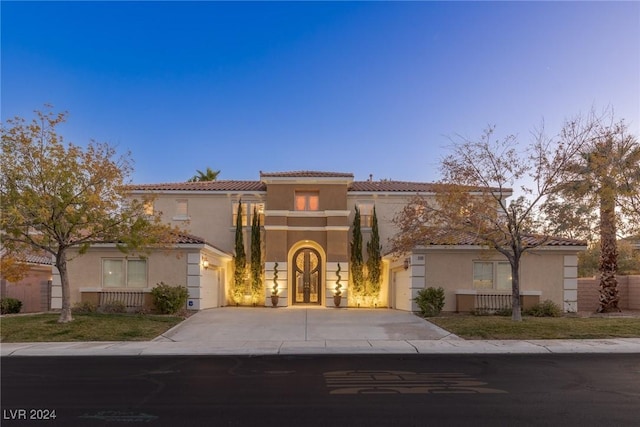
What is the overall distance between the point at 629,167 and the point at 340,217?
13.7m

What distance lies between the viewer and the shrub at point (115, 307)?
68.7ft

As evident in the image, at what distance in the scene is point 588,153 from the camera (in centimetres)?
1923

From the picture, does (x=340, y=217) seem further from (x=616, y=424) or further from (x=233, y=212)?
(x=616, y=424)

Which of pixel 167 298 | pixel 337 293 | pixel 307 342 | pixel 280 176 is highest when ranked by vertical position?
pixel 280 176

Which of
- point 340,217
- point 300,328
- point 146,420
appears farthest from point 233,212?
point 146,420

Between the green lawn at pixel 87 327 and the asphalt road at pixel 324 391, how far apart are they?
3.46 metres

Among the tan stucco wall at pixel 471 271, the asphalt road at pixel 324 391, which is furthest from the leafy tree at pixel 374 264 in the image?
the asphalt road at pixel 324 391

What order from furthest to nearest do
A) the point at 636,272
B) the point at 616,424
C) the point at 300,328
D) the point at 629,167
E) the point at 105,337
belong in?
the point at 636,272 < the point at 629,167 < the point at 300,328 < the point at 105,337 < the point at 616,424

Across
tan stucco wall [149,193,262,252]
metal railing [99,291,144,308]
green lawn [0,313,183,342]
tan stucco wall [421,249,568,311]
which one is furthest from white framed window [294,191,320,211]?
green lawn [0,313,183,342]

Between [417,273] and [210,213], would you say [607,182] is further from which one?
[210,213]

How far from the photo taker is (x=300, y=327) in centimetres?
1866

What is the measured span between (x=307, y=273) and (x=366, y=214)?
189 inches

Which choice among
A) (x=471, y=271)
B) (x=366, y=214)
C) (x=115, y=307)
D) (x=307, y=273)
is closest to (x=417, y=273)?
(x=471, y=271)

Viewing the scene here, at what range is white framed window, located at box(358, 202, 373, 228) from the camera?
28609 mm
